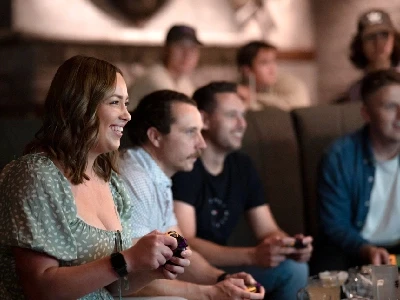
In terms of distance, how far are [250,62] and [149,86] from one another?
884mm

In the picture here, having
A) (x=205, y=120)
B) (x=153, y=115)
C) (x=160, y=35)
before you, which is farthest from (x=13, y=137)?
(x=160, y=35)

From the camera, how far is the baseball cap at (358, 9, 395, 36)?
4.52 m

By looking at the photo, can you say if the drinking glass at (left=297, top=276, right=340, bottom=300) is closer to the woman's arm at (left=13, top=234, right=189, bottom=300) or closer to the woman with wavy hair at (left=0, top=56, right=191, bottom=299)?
the woman with wavy hair at (left=0, top=56, right=191, bottom=299)

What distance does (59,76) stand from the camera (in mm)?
1899

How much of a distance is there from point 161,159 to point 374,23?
2.40m

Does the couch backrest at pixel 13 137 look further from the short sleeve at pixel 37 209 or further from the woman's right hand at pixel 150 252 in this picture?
the woman's right hand at pixel 150 252

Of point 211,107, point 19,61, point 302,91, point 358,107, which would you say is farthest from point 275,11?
point 211,107

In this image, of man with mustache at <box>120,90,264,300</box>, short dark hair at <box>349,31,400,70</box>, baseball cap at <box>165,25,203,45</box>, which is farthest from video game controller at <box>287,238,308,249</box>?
short dark hair at <box>349,31,400,70</box>

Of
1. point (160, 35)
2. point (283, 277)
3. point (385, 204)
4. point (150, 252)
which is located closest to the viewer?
point (150, 252)

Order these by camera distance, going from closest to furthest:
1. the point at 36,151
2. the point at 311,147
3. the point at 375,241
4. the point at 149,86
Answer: the point at 36,151, the point at 375,241, the point at 311,147, the point at 149,86

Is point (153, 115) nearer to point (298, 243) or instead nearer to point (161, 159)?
point (161, 159)

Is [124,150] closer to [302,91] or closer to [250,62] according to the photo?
[250,62]

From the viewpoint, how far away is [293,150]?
3504mm

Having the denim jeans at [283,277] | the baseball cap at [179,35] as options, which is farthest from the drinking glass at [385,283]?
the baseball cap at [179,35]
